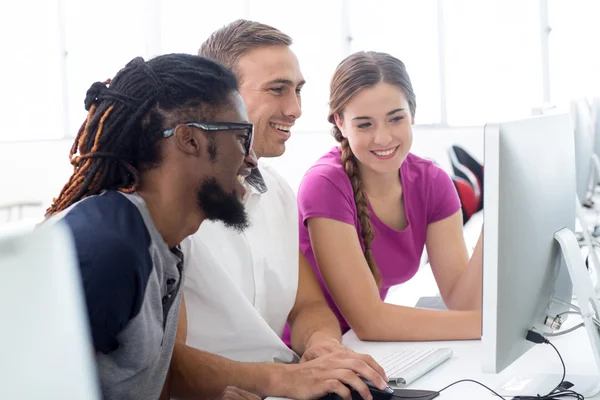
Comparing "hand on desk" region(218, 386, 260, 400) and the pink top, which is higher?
the pink top

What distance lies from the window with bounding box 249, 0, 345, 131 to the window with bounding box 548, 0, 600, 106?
1725 mm

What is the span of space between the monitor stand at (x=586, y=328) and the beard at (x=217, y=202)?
56cm

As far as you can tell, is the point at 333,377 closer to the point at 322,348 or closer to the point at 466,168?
the point at 322,348

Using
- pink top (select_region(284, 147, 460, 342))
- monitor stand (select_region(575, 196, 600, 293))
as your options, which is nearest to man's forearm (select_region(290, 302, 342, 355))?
pink top (select_region(284, 147, 460, 342))

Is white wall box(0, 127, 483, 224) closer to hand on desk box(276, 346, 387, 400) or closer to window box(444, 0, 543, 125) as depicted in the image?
window box(444, 0, 543, 125)

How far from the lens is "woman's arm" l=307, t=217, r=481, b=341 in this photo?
185 cm

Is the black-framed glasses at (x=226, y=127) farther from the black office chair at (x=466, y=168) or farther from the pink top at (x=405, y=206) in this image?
the black office chair at (x=466, y=168)

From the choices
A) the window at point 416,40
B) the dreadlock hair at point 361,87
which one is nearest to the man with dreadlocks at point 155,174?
the dreadlock hair at point 361,87

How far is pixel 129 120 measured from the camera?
1.33m

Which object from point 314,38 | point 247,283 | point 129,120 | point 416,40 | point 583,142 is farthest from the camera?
point 314,38

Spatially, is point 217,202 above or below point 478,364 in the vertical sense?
above

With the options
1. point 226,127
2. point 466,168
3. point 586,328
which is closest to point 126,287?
point 226,127

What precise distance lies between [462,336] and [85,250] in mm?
1005

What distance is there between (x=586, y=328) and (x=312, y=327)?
0.69 m
